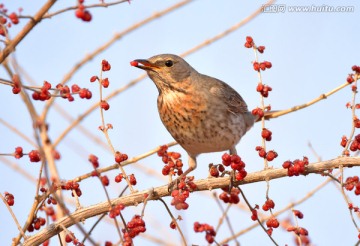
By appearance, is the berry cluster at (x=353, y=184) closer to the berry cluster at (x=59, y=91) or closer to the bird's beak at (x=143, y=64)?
the berry cluster at (x=59, y=91)

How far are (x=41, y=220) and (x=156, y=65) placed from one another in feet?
8.93

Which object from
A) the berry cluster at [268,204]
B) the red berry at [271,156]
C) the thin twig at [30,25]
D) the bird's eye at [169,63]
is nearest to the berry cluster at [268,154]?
the red berry at [271,156]

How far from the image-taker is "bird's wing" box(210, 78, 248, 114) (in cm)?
636

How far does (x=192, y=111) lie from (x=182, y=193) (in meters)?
2.16

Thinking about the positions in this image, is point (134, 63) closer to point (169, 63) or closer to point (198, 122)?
point (169, 63)

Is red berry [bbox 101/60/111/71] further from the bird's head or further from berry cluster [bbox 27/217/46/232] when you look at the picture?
the bird's head

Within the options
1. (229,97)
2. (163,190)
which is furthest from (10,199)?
(229,97)

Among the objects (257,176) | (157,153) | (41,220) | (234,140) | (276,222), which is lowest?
(276,222)

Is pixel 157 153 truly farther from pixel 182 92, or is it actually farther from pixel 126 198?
pixel 182 92

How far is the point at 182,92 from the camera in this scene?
6125 millimetres

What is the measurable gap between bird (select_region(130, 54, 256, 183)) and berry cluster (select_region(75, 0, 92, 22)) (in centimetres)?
261

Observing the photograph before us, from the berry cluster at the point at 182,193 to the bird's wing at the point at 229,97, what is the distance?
2152mm

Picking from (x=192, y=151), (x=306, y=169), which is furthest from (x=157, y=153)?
(x=192, y=151)

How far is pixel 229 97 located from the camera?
256 inches
